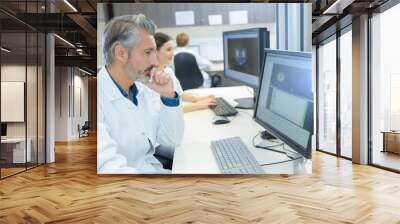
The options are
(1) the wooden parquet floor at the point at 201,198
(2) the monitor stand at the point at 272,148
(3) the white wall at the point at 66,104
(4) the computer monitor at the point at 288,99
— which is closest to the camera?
(1) the wooden parquet floor at the point at 201,198

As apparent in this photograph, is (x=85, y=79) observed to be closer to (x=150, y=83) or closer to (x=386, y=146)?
(x=150, y=83)

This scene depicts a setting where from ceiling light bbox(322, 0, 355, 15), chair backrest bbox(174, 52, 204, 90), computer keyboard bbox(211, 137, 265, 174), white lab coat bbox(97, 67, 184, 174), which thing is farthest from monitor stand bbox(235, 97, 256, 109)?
ceiling light bbox(322, 0, 355, 15)

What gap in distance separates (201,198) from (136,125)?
1950 millimetres

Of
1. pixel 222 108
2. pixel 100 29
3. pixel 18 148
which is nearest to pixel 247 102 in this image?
pixel 222 108

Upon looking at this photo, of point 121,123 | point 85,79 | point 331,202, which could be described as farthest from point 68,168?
point 85,79

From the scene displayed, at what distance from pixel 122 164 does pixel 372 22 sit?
18.3 feet

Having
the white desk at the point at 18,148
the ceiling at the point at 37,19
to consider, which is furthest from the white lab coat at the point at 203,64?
the white desk at the point at 18,148

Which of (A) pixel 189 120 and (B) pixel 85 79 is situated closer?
(A) pixel 189 120

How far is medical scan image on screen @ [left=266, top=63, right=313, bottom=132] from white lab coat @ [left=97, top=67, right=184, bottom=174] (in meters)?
1.52

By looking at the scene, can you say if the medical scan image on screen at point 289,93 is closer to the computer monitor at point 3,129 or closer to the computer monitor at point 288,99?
the computer monitor at point 288,99

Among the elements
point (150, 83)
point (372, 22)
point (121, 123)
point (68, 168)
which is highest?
point (372, 22)

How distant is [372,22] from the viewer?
26.1 feet

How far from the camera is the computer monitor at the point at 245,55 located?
640 centimetres

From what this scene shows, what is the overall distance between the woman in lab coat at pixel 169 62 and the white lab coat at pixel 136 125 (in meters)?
0.26
